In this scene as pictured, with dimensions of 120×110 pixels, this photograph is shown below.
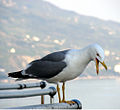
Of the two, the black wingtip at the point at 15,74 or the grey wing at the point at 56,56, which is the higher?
the grey wing at the point at 56,56

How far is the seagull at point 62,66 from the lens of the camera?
3.77 feet

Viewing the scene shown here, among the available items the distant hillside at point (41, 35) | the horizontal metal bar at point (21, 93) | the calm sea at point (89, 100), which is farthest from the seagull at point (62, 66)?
the distant hillside at point (41, 35)

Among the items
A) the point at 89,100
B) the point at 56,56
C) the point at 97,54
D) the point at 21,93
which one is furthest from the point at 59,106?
the point at 89,100

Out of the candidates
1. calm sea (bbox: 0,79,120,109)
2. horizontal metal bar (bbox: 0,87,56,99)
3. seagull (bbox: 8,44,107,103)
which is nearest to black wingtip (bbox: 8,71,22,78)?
seagull (bbox: 8,44,107,103)

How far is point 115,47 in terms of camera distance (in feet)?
360

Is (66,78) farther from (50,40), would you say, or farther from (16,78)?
(50,40)

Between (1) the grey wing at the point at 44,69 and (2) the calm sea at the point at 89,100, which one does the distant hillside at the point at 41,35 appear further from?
(1) the grey wing at the point at 44,69

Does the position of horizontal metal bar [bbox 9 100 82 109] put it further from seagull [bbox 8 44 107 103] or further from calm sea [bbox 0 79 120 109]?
calm sea [bbox 0 79 120 109]

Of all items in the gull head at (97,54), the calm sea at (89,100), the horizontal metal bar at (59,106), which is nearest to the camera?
the horizontal metal bar at (59,106)

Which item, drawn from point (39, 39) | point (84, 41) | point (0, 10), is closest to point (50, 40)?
point (39, 39)

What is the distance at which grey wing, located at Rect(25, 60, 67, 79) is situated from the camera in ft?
3.96

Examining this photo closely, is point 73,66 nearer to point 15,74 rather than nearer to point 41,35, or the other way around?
point 15,74

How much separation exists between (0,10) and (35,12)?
16.0 metres

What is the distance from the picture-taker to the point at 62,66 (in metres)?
1.20
